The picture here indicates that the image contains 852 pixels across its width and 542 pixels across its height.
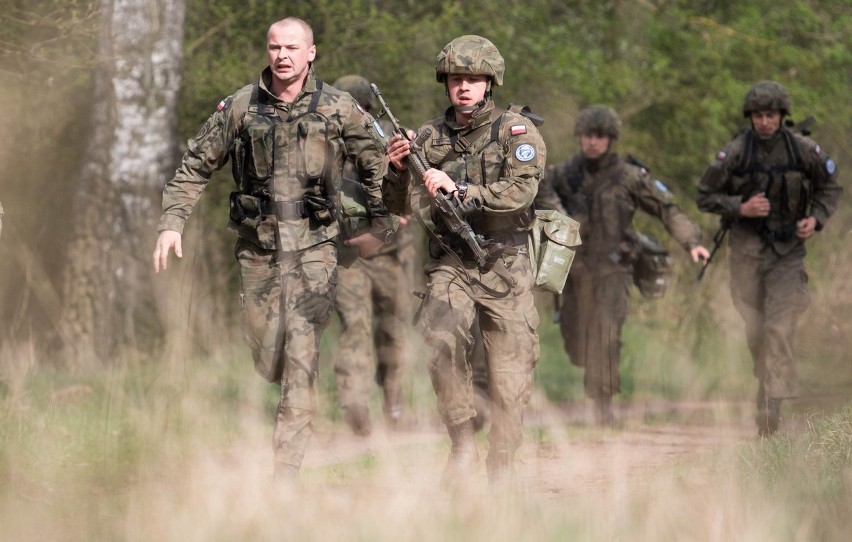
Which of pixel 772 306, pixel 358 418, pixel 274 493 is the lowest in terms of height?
pixel 274 493

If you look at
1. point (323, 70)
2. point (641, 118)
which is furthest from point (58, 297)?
point (641, 118)

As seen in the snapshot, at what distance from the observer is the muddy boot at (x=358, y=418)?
9086mm

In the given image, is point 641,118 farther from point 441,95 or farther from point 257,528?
point 257,528

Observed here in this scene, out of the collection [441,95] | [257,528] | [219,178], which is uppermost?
[441,95]

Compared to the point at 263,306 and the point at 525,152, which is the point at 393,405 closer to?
the point at 263,306

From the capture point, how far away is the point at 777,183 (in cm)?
931

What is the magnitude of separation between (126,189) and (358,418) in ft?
9.26

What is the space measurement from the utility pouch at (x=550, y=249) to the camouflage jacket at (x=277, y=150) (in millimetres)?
931

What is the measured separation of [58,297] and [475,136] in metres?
5.91

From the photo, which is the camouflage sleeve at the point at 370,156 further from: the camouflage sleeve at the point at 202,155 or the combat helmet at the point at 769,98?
the combat helmet at the point at 769,98

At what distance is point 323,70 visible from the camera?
36.8 feet

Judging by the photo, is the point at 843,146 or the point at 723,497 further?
the point at 843,146

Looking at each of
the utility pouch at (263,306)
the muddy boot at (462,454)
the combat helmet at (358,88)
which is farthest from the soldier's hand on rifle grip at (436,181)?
the combat helmet at (358,88)

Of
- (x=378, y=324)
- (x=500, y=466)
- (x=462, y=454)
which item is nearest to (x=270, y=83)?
(x=462, y=454)
